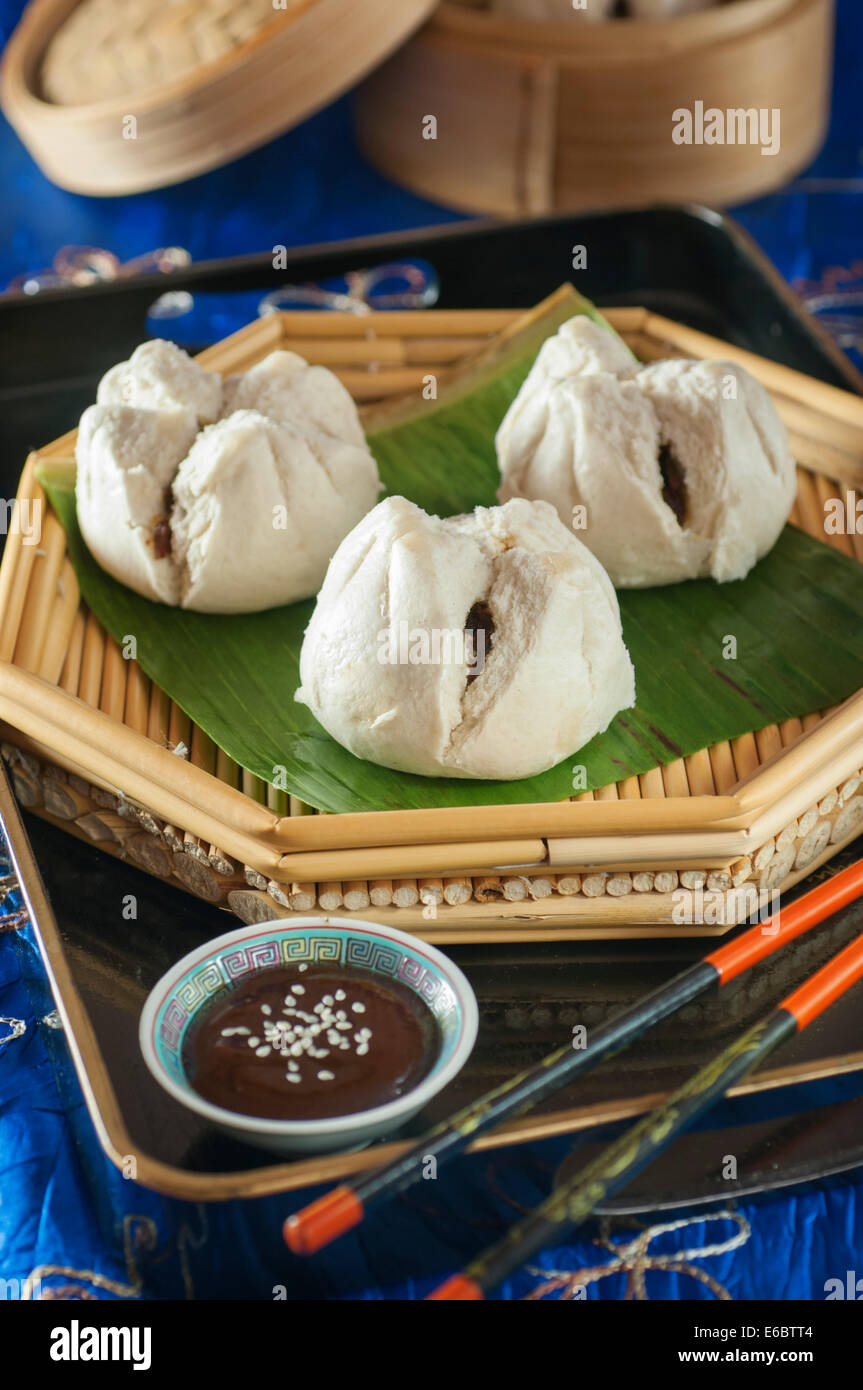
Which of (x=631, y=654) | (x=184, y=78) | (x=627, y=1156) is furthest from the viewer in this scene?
(x=184, y=78)

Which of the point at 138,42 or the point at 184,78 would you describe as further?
the point at 138,42

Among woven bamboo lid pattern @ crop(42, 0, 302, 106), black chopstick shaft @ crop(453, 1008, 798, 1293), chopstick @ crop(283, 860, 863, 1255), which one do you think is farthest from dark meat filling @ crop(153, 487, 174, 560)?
woven bamboo lid pattern @ crop(42, 0, 302, 106)

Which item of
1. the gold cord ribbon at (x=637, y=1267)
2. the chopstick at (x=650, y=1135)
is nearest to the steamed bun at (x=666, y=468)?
the chopstick at (x=650, y=1135)

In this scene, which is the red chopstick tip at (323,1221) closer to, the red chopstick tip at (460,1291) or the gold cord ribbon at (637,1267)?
the red chopstick tip at (460,1291)

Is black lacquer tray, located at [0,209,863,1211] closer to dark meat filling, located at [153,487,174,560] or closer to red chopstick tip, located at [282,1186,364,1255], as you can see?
red chopstick tip, located at [282,1186,364,1255]

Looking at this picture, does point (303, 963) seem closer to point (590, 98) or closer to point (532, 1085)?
point (532, 1085)

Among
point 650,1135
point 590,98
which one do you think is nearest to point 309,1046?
point 650,1135

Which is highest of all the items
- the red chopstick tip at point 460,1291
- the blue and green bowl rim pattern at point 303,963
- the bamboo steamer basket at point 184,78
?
the bamboo steamer basket at point 184,78

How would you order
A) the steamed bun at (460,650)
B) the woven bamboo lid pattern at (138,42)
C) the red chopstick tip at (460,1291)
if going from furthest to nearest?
the woven bamboo lid pattern at (138,42) < the steamed bun at (460,650) < the red chopstick tip at (460,1291)
